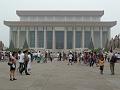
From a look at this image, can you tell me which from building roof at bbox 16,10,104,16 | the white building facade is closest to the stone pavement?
the white building facade

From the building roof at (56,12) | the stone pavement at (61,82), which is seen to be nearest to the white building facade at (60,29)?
the building roof at (56,12)

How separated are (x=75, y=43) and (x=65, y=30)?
7255mm

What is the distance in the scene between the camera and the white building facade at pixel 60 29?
439 feet

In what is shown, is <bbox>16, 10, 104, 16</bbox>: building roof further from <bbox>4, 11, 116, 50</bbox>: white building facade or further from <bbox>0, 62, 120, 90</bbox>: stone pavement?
<bbox>0, 62, 120, 90</bbox>: stone pavement

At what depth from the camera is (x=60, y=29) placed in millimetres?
135875

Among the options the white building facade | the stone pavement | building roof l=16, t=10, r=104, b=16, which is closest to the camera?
the stone pavement

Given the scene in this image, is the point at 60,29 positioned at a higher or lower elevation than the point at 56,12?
lower

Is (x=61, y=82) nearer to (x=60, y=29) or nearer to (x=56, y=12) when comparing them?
(x=60, y=29)

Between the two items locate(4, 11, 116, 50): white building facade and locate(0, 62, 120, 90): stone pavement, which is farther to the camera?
locate(4, 11, 116, 50): white building facade

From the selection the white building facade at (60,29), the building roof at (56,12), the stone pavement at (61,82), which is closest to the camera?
the stone pavement at (61,82)

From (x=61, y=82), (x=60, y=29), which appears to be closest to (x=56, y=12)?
(x=60, y=29)

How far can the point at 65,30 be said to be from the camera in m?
135

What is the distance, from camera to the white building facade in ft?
439

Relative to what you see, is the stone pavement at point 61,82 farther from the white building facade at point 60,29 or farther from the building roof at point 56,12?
the building roof at point 56,12
